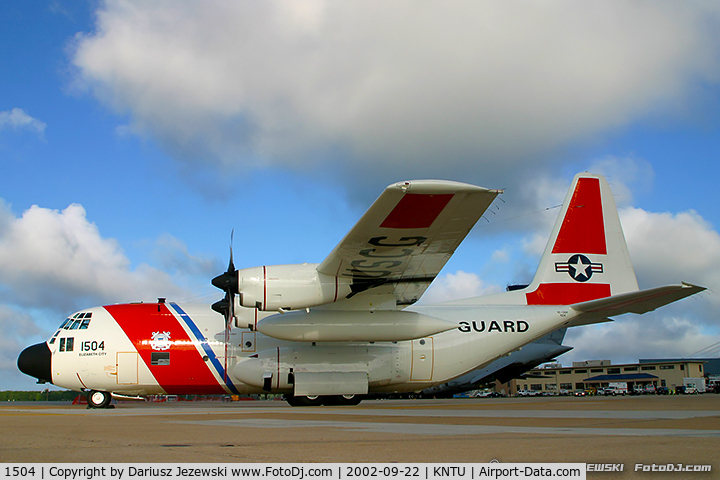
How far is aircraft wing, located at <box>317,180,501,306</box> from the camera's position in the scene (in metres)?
9.77

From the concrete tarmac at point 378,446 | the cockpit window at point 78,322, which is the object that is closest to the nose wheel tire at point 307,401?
the cockpit window at point 78,322

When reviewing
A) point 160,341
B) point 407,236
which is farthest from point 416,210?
point 160,341

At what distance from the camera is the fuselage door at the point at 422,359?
1606 centimetres

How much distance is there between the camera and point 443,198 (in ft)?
32.7

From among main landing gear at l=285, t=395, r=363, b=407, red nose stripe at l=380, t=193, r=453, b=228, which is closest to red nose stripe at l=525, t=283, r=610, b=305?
main landing gear at l=285, t=395, r=363, b=407

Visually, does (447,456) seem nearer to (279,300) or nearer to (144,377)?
(279,300)

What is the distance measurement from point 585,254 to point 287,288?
9656 millimetres

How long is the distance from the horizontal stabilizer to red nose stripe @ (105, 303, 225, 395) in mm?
10485

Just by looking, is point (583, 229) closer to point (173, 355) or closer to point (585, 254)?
point (585, 254)

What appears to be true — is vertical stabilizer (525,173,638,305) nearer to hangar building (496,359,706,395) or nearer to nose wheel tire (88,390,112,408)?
nose wheel tire (88,390,112,408)

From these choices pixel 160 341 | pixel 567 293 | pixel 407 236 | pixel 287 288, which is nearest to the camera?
pixel 407 236

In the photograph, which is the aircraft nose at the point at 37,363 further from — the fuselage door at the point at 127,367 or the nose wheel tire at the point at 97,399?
the fuselage door at the point at 127,367

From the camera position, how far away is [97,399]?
628 inches
